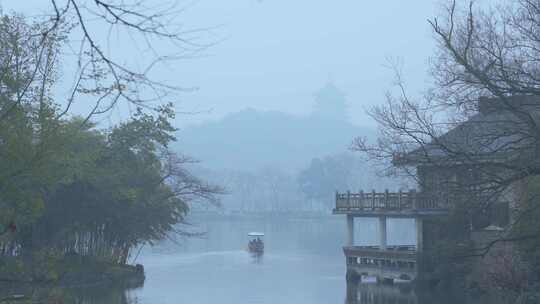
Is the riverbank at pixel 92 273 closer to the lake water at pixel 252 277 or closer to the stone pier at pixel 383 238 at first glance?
the lake water at pixel 252 277

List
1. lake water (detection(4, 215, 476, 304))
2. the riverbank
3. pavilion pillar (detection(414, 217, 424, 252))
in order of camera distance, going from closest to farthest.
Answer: lake water (detection(4, 215, 476, 304)), the riverbank, pavilion pillar (detection(414, 217, 424, 252))

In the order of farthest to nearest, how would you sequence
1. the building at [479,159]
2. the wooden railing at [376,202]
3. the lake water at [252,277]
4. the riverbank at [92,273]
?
1. the wooden railing at [376,202]
2. the riverbank at [92,273]
3. the lake water at [252,277]
4. the building at [479,159]

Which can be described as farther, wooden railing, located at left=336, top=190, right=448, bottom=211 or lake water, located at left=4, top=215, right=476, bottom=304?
wooden railing, located at left=336, top=190, right=448, bottom=211

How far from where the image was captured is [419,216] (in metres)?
34.2

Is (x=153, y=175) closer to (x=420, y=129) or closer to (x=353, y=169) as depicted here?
(x=420, y=129)

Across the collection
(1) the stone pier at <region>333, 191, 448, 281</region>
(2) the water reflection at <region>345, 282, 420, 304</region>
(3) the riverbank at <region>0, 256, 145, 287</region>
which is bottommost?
(2) the water reflection at <region>345, 282, 420, 304</region>

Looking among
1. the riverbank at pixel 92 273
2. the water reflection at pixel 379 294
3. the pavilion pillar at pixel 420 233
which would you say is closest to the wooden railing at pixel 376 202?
the pavilion pillar at pixel 420 233

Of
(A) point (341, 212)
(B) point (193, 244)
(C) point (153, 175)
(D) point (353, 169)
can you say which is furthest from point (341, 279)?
(D) point (353, 169)

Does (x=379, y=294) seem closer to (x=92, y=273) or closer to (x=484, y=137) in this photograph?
(x=92, y=273)

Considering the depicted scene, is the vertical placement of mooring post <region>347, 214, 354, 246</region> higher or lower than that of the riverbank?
higher

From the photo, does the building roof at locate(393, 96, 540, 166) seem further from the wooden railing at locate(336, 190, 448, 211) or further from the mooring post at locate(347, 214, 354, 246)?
the mooring post at locate(347, 214, 354, 246)

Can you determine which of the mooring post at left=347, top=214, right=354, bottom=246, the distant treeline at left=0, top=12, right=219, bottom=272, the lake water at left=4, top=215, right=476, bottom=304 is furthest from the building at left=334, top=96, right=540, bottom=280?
the mooring post at left=347, top=214, right=354, bottom=246

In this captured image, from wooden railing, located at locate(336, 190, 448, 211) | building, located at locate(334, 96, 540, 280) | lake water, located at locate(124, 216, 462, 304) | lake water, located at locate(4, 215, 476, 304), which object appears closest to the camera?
building, located at locate(334, 96, 540, 280)

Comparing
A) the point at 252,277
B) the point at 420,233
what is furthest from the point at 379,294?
the point at 252,277
